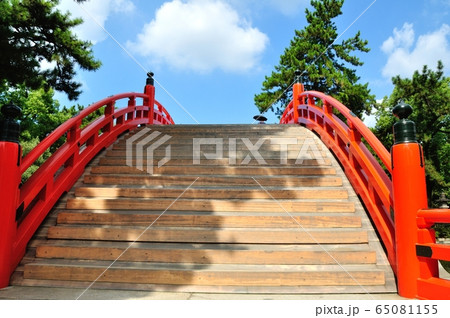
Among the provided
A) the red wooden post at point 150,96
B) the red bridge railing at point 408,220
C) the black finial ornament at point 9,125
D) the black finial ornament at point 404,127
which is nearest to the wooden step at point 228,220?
the red bridge railing at point 408,220

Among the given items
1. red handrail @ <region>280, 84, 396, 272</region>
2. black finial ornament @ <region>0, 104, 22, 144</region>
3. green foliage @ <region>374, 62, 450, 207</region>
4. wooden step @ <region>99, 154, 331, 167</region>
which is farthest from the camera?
green foliage @ <region>374, 62, 450, 207</region>

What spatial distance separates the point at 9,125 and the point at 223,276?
9.26 ft

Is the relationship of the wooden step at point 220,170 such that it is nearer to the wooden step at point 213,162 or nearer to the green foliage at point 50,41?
the wooden step at point 213,162

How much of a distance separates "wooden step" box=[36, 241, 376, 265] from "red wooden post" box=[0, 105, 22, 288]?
378mm

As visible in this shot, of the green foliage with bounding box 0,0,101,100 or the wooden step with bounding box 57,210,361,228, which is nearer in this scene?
the wooden step with bounding box 57,210,361,228

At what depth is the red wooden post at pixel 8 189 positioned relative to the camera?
3.25 m

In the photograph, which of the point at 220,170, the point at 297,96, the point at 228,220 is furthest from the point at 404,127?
the point at 297,96

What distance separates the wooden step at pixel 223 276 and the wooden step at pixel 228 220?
2.24 feet

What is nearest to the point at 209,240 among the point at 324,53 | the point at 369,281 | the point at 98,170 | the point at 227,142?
the point at 369,281

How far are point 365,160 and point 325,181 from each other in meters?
0.79

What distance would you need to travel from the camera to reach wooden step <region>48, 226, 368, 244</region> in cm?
369

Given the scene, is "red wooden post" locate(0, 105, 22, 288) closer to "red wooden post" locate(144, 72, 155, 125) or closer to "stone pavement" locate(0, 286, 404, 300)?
"stone pavement" locate(0, 286, 404, 300)

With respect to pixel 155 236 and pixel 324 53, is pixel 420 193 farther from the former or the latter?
pixel 324 53

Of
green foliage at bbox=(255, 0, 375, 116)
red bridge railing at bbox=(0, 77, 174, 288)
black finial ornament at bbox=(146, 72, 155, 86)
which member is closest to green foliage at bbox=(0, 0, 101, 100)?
black finial ornament at bbox=(146, 72, 155, 86)
